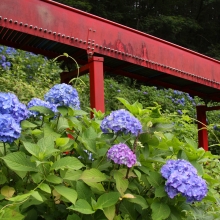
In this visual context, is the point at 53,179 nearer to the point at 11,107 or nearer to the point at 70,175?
the point at 70,175

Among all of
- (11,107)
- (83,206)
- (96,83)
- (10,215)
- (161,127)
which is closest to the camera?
(10,215)

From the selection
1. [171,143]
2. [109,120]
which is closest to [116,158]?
[109,120]

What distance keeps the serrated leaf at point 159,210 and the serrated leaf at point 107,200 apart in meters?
0.14

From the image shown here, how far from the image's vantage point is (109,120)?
1.29 meters

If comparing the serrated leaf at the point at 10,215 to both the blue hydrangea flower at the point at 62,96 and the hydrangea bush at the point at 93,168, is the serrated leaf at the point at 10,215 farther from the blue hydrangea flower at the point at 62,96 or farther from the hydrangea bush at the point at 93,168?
the blue hydrangea flower at the point at 62,96

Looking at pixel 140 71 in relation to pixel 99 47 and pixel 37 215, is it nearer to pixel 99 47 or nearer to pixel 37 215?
pixel 99 47

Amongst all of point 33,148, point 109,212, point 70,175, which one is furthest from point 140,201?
point 33,148

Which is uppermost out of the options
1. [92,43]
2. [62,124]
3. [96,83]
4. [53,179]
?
[92,43]

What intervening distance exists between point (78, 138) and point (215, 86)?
4.38 meters

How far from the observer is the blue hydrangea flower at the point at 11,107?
1.22 m

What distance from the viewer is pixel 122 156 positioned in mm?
1205

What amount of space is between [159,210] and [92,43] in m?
2.74

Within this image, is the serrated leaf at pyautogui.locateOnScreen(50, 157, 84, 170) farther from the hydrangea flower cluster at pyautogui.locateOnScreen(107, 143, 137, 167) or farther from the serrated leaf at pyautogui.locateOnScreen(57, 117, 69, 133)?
the serrated leaf at pyautogui.locateOnScreen(57, 117, 69, 133)

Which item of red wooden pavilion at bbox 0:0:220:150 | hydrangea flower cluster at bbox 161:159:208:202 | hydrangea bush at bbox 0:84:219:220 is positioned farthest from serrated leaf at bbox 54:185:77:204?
red wooden pavilion at bbox 0:0:220:150
